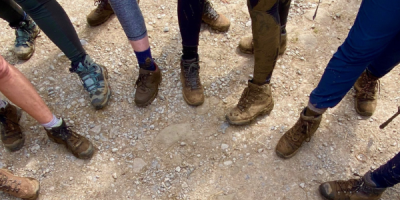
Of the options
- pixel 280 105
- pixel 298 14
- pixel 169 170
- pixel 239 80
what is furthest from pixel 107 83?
pixel 298 14

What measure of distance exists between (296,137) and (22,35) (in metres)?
2.70

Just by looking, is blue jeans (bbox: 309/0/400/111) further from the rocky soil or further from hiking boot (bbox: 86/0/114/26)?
hiking boot (bbox: 86/0/114/26)

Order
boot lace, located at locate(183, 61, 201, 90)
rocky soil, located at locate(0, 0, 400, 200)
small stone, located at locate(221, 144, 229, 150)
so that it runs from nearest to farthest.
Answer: rocky soil, located at locate(0, 0, 400, 200), small stone, located at locate(221, 144, 229, 150), boot lace, located at locate(183, 61, 201, 90)

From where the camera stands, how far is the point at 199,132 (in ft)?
8.02

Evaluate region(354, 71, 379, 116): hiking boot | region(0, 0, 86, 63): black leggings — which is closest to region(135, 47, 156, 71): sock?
region(0, 0, 86, 63): black leggings

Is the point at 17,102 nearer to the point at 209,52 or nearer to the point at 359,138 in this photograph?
the point at 209,52

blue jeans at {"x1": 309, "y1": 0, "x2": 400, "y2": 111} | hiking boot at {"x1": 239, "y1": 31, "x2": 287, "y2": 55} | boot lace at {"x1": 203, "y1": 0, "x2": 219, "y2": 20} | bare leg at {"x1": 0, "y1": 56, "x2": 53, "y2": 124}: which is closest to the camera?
blue jeans at {"x1": 309, "y1": 0, "x2": 400, "y2": 111}

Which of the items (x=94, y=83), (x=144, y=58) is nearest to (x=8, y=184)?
(x=94, y=83)

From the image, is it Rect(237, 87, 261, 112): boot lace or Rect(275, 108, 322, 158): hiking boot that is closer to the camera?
Rect(275, 108, 322, 158): hiking boot

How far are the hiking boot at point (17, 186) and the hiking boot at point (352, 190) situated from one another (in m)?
1.99

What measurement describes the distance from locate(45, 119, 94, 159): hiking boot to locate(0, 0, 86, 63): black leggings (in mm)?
587

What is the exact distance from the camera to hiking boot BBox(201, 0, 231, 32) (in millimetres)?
3025

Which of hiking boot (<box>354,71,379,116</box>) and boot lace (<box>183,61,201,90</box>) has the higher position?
boot lace (<box>183,61,201,90</box>)

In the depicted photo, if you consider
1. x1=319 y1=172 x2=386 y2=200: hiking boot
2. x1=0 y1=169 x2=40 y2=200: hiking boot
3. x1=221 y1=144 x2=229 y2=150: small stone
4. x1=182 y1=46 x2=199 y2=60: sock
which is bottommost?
x1=221 y1=144 x2=229 y2=150: small stone
